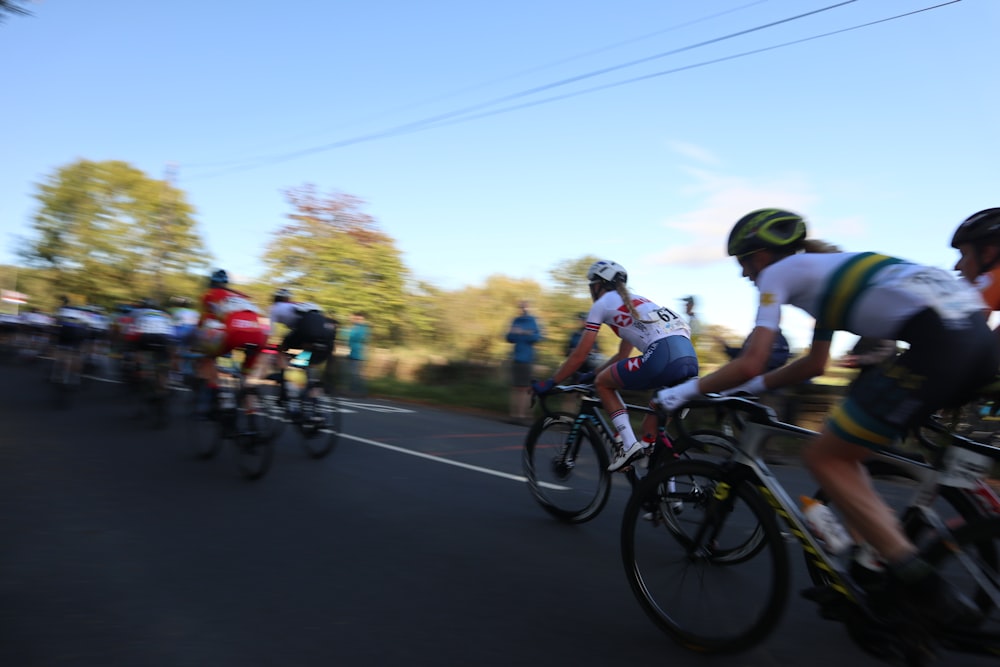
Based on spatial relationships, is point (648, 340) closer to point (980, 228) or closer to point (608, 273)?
point (608, 273)

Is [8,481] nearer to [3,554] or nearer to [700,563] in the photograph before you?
[3,554]

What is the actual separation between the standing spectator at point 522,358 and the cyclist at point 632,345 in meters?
7.20

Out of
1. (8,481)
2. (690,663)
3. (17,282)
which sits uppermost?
(17,282)

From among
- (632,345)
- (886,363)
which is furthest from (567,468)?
(886,363)


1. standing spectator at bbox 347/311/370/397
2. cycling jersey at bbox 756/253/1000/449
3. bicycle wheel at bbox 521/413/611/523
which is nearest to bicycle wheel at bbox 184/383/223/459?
bicycle wheel at bbox 521/413/611/523

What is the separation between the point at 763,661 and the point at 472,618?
1308mm

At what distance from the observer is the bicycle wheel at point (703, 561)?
2.94 m

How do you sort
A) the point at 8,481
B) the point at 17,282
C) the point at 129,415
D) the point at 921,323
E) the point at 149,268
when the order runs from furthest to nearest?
the point at 17,282
the point at 149,268
the point at 129,415
the point at 8,481
the point at 921,323

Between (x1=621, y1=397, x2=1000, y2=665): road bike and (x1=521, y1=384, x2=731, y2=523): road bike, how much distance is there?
4.42ft

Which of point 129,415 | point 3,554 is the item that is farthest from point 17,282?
point 3,554

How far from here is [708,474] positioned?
314 centimetres

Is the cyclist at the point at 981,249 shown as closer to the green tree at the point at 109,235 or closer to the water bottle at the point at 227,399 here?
the water bottle at the point at 227,399

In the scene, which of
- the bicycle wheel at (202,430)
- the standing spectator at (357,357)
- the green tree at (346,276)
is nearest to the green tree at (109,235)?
the green tree at (346,276)

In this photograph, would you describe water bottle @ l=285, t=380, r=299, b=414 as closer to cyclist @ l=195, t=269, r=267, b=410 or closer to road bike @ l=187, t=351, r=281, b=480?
road bike @ l=187, t=351, r=281, b=480
